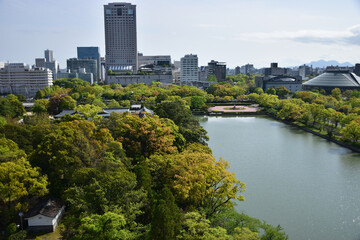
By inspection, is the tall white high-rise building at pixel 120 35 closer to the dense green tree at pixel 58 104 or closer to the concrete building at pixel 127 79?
the concrete building at pixel 127 79

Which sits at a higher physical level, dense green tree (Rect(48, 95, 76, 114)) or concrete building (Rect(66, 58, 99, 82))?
concrete building (Rect(66, 58, 99, 82))

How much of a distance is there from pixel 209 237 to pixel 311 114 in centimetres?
2601

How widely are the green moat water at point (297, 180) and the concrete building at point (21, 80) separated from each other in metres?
35.5

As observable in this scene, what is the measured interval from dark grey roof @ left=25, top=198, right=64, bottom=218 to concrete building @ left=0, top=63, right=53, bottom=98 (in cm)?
4168

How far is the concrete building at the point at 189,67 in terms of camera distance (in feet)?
234

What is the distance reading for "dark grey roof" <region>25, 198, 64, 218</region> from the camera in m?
9.41

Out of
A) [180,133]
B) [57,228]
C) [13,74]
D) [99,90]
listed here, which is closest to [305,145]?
[180,133]

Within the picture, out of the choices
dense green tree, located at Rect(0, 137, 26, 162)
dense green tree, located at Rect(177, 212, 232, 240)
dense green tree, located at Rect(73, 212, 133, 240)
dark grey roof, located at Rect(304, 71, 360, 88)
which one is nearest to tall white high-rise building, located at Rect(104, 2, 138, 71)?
dark grey roof, located at Rect(304, 71, 360, 88)

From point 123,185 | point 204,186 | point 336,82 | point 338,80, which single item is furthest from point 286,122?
point 338,80

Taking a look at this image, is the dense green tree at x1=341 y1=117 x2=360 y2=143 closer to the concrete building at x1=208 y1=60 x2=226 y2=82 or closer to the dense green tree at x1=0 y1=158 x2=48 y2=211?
the dense green tree at x1=0 y1=158 x2=48 y2=211

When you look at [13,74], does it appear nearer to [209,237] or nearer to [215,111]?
[215,111]

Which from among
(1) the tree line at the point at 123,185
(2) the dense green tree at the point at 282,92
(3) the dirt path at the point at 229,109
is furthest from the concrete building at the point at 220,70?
(1) the tree line at the point at 123,185

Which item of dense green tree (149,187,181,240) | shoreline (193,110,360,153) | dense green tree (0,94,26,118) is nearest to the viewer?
dense green tree (149,187,181,240)

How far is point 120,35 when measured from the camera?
246ft
